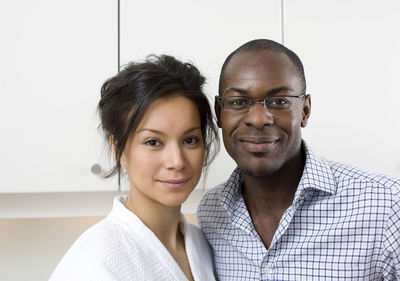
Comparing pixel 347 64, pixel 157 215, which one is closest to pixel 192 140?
pixel 157 215

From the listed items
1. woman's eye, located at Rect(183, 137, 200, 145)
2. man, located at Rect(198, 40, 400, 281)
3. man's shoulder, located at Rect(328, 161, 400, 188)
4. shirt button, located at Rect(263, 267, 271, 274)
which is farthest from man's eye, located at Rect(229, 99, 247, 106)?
shirt button, located at Rect(263, 267, 271, 274)

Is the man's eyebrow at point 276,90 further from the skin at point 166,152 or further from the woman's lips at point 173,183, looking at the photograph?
the woman's lips at point 173,183

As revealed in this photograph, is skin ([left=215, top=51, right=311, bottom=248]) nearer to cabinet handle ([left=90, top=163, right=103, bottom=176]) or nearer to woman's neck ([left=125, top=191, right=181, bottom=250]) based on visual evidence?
woman's neck ([left=125, top=191, right=181, bottom=250])

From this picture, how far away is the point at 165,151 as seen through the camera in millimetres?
952

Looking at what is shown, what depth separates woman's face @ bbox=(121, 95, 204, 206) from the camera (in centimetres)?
95

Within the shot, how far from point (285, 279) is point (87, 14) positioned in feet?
2.84

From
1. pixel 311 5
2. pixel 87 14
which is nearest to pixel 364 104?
pixel 311 5

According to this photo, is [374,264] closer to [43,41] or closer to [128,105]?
[128,105]

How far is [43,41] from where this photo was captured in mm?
1266

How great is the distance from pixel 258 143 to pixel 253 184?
15 centimetres

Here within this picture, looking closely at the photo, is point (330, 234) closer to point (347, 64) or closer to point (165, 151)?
point (165, 151)

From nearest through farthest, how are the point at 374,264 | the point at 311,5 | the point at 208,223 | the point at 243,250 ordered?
the point at 374,264 < the point at 243,250 < the point at 208,223 < the point at 311,5

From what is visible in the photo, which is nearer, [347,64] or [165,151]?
[165,151]

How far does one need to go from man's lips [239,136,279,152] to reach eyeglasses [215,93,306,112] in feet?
0.22
